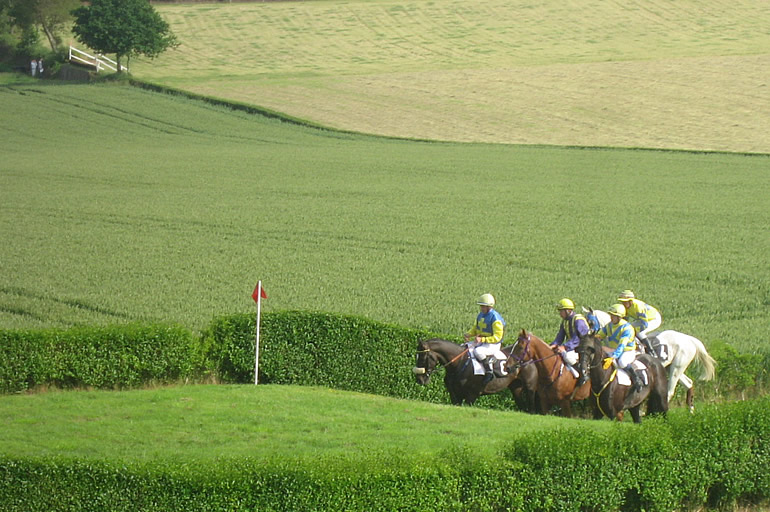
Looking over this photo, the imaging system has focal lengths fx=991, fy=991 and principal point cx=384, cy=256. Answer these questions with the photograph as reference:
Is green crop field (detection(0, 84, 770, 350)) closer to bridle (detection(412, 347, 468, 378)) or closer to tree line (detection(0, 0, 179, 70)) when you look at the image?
bridle (detection(412, 347, 468, 378))

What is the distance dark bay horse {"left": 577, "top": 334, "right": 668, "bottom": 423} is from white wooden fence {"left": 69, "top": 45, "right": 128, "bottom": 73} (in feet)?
254

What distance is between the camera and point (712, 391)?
18359 mm

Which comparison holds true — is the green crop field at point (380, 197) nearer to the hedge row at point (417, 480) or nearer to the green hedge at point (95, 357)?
the hedge row at point (417, 480)

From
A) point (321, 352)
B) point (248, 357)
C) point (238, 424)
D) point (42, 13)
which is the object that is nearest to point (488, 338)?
point (321, 352)

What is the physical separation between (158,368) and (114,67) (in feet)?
248

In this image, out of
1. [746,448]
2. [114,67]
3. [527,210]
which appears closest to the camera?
[746,448]

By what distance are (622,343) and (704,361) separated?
2075 mm

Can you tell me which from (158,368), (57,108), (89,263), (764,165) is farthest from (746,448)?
(57,108)

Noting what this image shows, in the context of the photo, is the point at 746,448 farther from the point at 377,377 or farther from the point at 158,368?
the point at 158,368

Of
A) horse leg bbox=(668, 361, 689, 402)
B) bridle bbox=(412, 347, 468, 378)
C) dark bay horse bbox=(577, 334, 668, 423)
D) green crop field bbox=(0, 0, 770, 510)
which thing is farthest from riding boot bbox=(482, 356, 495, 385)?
horse leg bbox=(668, 361, 689, 402)

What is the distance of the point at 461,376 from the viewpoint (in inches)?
650

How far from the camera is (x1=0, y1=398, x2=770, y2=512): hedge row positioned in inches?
405

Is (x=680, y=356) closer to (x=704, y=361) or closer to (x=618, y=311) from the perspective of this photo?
(x=704, y=361)

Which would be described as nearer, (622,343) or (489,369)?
(622,343)
